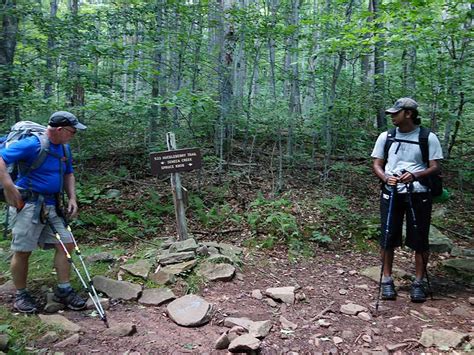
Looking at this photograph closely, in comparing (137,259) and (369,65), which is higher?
(369,65)

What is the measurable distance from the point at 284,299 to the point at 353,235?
270 cm

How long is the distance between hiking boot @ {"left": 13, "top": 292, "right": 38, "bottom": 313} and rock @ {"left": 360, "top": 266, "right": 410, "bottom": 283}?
13.9 feet

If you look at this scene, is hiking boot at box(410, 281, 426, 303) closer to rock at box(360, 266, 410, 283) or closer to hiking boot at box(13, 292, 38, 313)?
rock at box(360, 266, 410, 283)

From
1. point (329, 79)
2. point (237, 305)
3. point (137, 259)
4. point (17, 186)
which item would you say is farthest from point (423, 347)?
point (329, 79)

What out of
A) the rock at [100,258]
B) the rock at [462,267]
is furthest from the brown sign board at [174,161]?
the rock at [462,267]

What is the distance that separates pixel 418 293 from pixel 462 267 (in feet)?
4.66

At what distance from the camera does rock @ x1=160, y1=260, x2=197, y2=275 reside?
15.8 feet

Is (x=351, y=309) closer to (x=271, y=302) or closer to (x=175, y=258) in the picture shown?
(x=271, y=302)

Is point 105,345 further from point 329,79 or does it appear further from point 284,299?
point 329,79

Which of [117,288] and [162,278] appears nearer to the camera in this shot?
[117,288]

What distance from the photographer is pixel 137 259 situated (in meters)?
5.36

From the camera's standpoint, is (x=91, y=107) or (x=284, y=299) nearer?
(x=284, y=299)

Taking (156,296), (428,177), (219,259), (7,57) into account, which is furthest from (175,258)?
(7,57)

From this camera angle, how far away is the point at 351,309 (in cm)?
417
